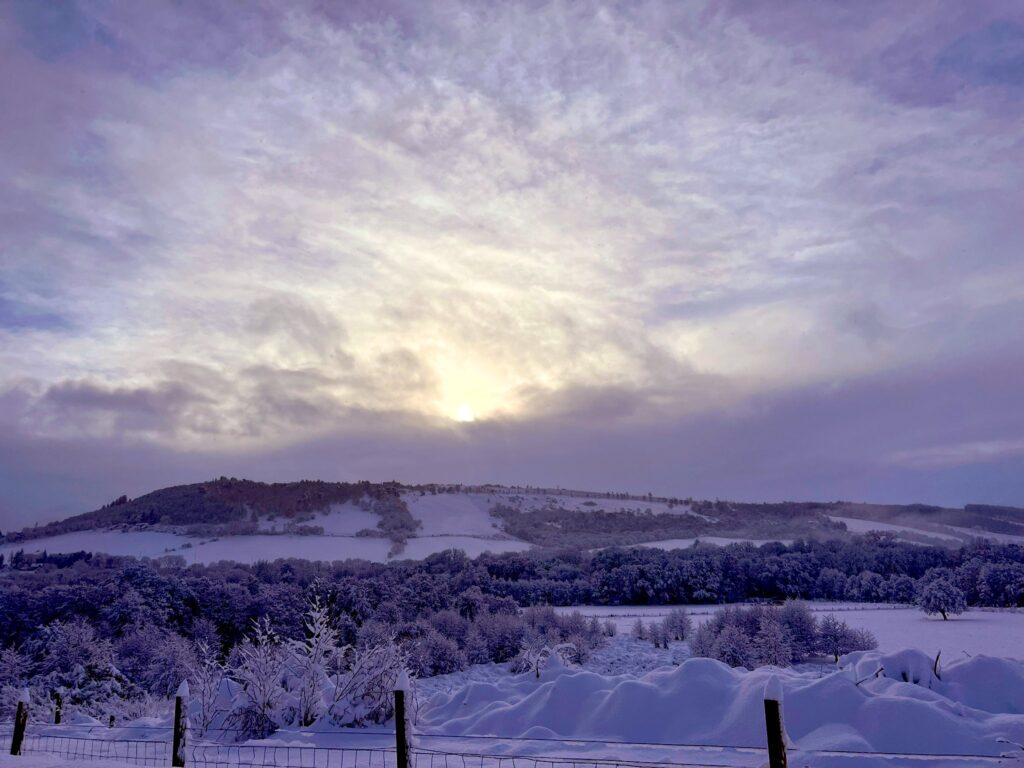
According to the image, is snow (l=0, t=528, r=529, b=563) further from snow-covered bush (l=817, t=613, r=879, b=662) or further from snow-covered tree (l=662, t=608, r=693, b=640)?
snow-covered bush (l=817, t=613, r=879, b=662)

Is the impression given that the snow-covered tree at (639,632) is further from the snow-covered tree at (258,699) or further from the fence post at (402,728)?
the fence post at (402,728)

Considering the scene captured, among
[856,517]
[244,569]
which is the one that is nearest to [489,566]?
[244,569]

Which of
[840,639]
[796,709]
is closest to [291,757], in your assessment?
[796,709]

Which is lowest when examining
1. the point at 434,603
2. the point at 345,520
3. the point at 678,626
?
the point at 678,626

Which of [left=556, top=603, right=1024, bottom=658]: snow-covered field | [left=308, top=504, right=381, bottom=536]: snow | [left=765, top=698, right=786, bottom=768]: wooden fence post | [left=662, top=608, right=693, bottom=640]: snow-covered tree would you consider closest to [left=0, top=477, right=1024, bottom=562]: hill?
[left=308, top=504, right=381, bottom=536]: snow

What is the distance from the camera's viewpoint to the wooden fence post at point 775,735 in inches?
243

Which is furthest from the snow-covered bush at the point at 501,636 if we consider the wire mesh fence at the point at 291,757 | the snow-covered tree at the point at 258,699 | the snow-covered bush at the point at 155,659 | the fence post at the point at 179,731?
the fence post at the point at 179,731

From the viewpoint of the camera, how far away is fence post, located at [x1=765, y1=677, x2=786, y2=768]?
618 centimetres

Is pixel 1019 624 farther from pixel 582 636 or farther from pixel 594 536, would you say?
pixel 594 536

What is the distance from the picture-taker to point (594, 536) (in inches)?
3452

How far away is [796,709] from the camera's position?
40.2 feet

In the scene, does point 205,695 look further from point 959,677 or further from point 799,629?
point 799,629

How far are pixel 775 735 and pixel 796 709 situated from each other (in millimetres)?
7094

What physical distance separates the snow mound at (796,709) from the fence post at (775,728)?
558cm
